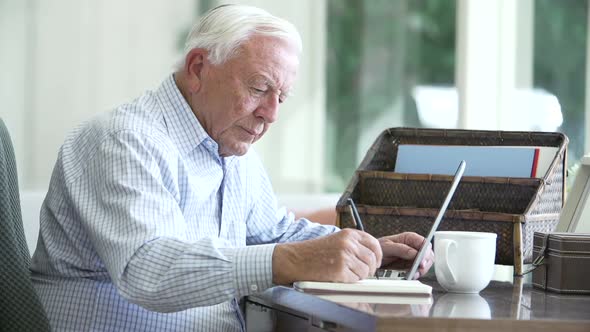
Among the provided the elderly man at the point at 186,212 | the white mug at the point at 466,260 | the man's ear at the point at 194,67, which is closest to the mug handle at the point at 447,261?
the white mug at the point at 466,260

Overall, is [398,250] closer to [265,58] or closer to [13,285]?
[265,58]

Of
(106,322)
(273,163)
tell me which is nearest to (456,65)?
(273,163)

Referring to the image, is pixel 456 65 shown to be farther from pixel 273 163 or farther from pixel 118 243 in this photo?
pixel 118 243

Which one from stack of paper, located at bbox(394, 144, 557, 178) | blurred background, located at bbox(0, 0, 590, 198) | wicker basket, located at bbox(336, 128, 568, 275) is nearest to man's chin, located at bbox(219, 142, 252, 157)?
wicker basket, located at bbox(336, 128, 568, 275)

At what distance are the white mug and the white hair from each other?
50 cm

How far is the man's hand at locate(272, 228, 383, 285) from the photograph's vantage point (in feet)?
4.65

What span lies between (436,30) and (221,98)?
285 cm

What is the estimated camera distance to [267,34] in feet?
5.86

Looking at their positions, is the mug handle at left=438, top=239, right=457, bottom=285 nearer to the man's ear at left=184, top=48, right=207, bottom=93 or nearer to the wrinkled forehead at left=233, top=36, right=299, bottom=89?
the wrinkled forehead at left=233, top=36, right=299, bottom=89

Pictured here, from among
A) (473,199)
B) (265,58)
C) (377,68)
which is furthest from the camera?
(377,68)

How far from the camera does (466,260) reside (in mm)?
1531

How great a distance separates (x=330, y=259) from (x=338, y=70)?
295cm

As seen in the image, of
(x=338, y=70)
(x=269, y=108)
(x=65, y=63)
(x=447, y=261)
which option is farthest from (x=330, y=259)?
(x=338, y=70)

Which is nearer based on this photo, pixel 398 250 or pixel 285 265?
pixel 285 265
